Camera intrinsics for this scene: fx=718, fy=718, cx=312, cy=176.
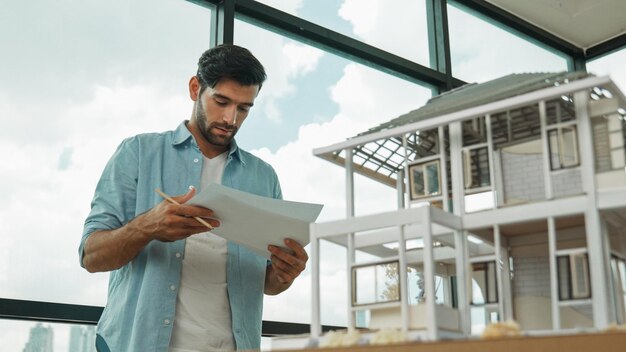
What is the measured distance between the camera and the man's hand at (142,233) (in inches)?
67.4

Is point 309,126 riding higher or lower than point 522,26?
lower

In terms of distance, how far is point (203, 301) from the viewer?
2.00 metres

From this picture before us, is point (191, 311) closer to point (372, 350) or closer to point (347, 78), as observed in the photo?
point (372, 350)

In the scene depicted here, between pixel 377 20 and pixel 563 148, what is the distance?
3.25 meters

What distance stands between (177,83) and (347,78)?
3.86 feet

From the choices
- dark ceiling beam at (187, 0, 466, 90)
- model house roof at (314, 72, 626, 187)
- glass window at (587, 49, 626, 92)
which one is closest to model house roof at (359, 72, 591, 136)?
model house roof at (314, 72, 626, 187)

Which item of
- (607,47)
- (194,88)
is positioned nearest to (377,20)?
(607,47)

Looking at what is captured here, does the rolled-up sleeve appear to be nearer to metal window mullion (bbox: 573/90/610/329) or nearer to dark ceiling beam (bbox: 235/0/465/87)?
metal window mullion (bbox: 573/90/610/329)

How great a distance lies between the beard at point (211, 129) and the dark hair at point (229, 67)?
0.08m

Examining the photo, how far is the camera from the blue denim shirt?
1.95m

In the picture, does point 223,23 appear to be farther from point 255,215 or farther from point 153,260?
point 255,215

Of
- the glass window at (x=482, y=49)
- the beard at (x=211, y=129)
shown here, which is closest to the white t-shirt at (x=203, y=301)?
the beard at (x=211, y=129)

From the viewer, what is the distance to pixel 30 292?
2666 mm

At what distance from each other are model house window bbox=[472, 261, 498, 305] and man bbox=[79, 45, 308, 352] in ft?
1.79
